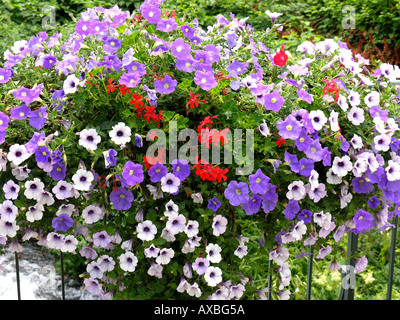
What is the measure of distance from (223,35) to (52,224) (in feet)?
3.07

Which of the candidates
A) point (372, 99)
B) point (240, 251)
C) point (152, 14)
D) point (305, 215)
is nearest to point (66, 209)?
point (240, 251)

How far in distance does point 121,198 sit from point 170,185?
0.18 m

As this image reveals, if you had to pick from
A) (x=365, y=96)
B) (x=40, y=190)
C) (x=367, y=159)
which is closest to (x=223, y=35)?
(x=365, y=96)

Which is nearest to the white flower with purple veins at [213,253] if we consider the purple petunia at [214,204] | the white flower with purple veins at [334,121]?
the purple petunia at [214,204]

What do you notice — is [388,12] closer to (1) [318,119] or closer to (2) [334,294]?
(2) [334,294]

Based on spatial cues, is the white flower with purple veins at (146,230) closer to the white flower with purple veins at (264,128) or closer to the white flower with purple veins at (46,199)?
the white flower with purple veins at (46,199)

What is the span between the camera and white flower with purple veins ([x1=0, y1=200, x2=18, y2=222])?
1604mm

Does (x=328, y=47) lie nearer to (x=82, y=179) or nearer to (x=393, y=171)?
(x=393, y=171)

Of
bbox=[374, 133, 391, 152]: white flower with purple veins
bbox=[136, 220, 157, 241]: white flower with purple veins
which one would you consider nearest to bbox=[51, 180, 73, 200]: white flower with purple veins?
bbox=[136, 220, 157, 241]: white flower with purple veins

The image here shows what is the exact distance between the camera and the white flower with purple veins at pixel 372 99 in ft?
5.76

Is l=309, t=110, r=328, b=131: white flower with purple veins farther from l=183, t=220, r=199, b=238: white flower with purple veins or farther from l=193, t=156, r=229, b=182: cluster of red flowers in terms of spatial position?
l=183, t=220, r=199, b=238: white flower with purple veins

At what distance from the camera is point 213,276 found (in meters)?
1.66

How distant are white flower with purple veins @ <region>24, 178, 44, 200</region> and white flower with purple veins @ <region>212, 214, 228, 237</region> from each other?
0.59 m

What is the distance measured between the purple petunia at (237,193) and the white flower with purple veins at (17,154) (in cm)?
66
